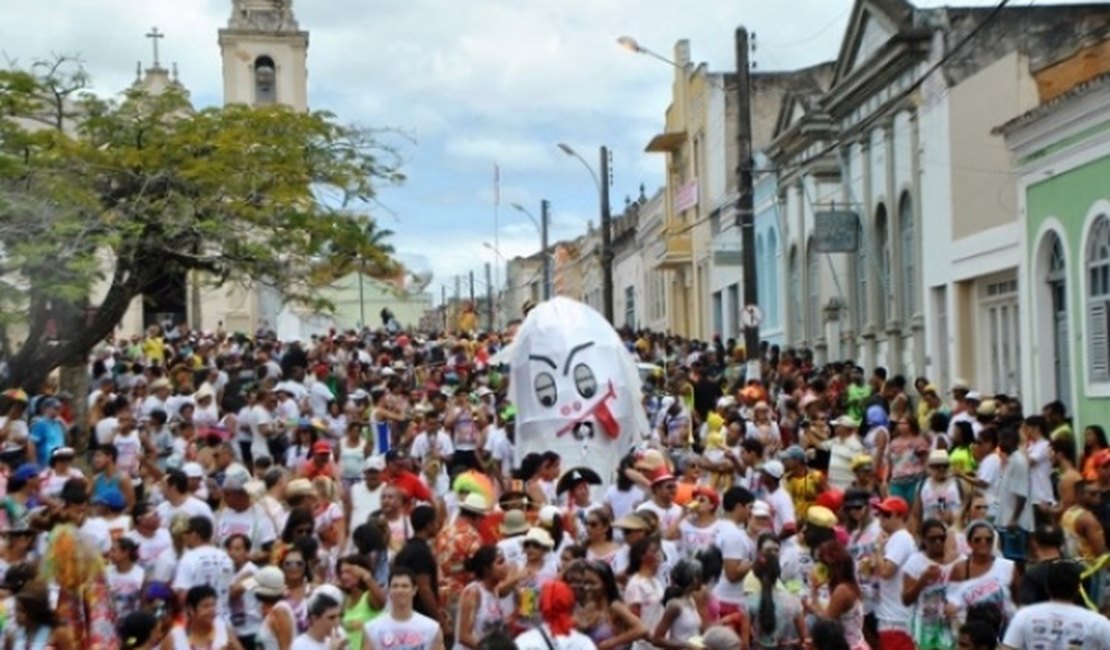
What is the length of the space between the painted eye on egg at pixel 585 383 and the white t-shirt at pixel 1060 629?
33.2 feet

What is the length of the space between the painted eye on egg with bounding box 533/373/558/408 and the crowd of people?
34.6 inches

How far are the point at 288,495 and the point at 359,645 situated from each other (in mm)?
3263

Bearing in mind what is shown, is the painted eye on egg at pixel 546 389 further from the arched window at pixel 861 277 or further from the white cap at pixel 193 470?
the arched window at pixel 861 277

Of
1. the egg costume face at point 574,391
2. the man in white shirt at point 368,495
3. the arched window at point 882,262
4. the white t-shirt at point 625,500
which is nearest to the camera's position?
the white t-shirt at point 625,500

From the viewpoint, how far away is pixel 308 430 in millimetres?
19000

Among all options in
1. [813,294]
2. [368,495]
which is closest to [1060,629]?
[368,495]

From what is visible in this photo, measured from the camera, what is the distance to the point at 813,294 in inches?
1473

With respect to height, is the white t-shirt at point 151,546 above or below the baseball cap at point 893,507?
below

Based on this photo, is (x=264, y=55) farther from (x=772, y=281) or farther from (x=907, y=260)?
(x=907, y=260)

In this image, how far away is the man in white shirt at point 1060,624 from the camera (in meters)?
8.66

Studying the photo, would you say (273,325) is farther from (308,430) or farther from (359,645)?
(359,645)

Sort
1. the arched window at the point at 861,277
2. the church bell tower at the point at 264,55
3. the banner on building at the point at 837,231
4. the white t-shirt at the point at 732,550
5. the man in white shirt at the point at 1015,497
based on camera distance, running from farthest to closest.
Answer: the church bell tower at the point at 264,55 → the arched window at the point at 861,277 → the banner on building at the point at 837,231 → the man in white shirt at the point at 1015,497 → the white t-shirt at the point at 732,550

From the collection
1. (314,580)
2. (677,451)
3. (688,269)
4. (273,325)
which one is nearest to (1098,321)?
(677,451)

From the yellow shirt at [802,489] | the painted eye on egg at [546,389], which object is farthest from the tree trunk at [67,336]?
the yellow shirt at [802,489]
